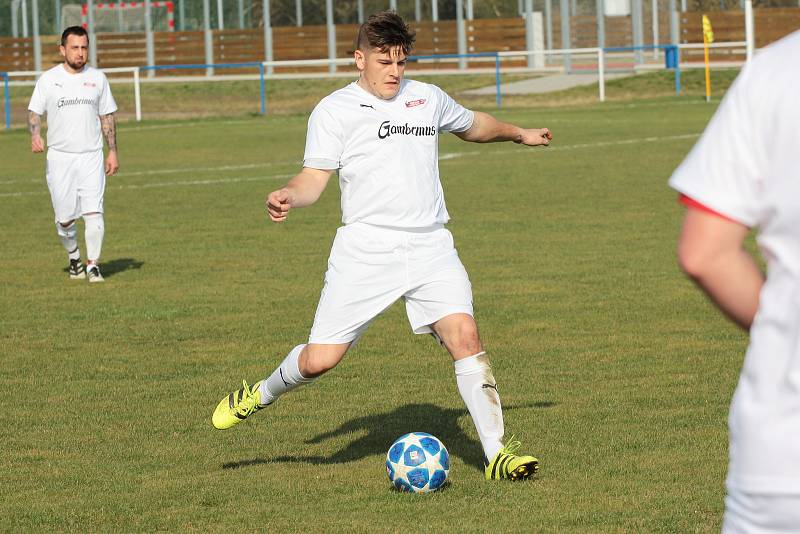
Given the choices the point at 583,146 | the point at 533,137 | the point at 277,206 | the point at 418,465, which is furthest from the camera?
the point at 583,146

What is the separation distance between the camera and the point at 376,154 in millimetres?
6551

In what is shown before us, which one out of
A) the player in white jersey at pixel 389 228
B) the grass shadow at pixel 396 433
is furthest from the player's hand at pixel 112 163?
the player in white jersey at pixel 389 228

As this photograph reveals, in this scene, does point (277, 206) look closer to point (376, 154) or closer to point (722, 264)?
point (376, 154)

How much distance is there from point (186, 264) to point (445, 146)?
48.1 feet

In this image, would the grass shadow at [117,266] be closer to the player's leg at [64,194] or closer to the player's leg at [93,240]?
the player's leg at [93,240]

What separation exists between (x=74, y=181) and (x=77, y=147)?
32 centimetres

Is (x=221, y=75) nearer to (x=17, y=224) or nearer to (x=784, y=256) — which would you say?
(x=17, y=224)

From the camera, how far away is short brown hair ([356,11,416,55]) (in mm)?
6398

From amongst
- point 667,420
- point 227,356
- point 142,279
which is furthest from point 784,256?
point 142,279

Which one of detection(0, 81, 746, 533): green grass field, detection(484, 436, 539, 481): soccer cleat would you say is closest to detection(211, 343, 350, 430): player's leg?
detection(0, 81, 746, 533): green grass field

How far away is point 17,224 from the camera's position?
1848 centimetres

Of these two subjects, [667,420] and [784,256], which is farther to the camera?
[667,420]

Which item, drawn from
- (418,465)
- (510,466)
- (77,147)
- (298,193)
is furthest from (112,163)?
(510,466)

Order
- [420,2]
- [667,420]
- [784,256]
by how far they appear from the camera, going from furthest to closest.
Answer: [420,2]
[667,420]
[784,256]
